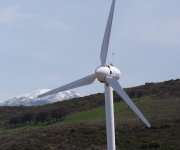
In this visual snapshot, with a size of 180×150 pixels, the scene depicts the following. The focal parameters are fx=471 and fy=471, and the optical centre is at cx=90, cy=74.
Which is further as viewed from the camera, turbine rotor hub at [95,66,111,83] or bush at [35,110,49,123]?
bush at [35,110,49,123]

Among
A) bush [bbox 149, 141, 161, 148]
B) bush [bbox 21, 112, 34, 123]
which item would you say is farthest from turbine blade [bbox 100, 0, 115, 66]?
bush [bbox 21, 112, 34, 123]

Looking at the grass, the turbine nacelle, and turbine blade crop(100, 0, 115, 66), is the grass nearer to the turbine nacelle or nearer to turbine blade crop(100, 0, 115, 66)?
turbine blade crop(100, 0, 115, 66)

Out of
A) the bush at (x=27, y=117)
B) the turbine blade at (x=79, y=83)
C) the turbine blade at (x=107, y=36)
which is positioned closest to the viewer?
the turbine blade at (x=79, y=83)

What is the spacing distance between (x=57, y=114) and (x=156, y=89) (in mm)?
31311

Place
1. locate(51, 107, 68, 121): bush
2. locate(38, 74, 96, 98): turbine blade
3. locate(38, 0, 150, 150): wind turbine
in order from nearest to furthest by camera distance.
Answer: locate(38, 0, 150, 150): wind turbine < locate(38, 74, 96, 98): turbine blade < locate(51, 107, 68, 121): bush

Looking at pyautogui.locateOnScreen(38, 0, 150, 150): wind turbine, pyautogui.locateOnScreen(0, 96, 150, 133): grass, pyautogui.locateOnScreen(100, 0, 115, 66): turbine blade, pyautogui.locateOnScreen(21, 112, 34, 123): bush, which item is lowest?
pyautogui.locateOnScreen(38, 0, 150, 150): wind turbine

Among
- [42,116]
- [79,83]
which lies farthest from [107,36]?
[42,116]

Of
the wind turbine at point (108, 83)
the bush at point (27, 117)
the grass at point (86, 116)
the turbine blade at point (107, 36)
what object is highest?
the bush at point (27, 117)

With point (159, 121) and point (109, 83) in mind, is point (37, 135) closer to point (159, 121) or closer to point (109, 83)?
point (159, 121)

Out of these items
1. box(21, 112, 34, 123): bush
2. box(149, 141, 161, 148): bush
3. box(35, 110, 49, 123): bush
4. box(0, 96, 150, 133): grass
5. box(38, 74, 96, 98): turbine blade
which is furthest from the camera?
box(21, 112, 34, 123): bush

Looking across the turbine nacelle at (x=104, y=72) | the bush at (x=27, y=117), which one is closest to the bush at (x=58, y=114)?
the bush at (x=27, y=117)

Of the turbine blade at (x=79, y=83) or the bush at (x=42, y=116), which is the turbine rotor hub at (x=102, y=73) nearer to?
the turbine blade at (x=79, y=83)

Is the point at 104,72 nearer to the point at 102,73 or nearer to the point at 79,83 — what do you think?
the point at 102,73

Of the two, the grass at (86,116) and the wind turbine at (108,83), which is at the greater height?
the grass at (86,116)
